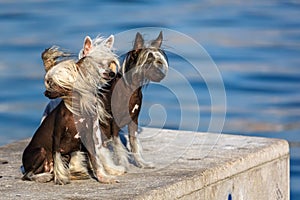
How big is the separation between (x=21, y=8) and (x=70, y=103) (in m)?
12.5

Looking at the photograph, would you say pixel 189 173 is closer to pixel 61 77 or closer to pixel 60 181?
pixel 60 181

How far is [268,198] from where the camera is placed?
6.84m

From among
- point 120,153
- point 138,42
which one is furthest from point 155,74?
point 120,153

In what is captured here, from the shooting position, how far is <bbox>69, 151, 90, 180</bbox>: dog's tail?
5758 mm

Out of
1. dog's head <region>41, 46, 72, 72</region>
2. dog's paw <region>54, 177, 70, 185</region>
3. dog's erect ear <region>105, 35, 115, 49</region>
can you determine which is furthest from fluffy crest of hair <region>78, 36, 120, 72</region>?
dog's paw <region>54, 177, 70, 185</region>

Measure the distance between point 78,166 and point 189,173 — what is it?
0.62m

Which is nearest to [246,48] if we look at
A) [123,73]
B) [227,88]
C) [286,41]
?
[286,41]

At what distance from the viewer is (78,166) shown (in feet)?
19.0

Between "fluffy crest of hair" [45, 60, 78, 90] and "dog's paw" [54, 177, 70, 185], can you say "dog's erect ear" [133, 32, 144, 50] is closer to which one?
"fluffy crest of hair" [45, 60, 78, 90]

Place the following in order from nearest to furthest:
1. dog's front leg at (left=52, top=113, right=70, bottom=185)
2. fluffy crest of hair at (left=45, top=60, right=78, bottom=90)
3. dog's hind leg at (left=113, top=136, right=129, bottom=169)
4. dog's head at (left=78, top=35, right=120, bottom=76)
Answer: fluffy crest of hair at (left=45, top=60, right=78, bottom=90) < dog's head at (left=78, top=35, right=120, bottom=76) < dog's front leg at (left=52, top=113, right=70, bottom=185) < dog's hind leg at (left=113, top=136, right=129, bottom=169)

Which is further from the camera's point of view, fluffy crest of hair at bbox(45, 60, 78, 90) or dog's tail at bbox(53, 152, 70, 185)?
dog's tail at bbox(53, 152, 70, 185)

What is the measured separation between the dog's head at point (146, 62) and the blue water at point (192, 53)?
1.09 m

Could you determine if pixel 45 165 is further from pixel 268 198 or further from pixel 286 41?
pixel 286 41

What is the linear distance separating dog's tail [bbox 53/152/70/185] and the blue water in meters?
1.23
